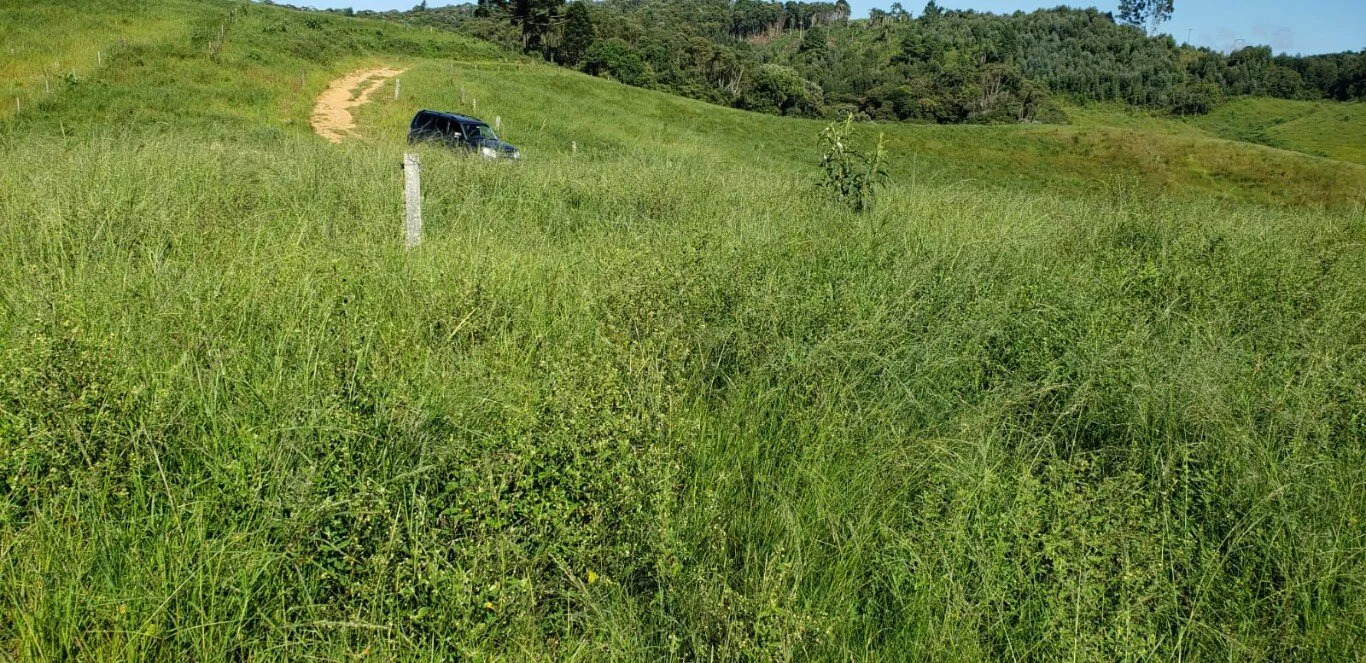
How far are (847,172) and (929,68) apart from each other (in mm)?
126826

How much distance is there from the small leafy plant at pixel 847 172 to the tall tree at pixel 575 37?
219 feet

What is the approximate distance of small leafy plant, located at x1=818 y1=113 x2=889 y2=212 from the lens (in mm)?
8406

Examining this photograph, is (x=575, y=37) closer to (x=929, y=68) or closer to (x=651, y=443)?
(x=929, y=68)

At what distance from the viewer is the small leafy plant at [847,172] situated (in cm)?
841

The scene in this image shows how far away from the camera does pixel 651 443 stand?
294 centimetres

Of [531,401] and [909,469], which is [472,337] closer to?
[531,401]

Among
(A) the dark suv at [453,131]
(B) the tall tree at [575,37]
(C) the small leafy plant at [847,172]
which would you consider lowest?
(A) the dark suv at [453,131]

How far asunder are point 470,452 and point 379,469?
34 cm

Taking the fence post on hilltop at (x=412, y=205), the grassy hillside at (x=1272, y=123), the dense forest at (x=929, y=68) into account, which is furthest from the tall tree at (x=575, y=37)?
the fence post on hilltop at (x=412, y=205)

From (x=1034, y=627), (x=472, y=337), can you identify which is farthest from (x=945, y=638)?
(x=472, y=337)

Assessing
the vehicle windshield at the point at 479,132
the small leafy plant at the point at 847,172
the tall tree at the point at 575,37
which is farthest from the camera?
the tall tree at the point at 575,37

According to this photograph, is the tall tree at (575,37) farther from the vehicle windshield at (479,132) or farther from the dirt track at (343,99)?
the vehicle windshield at (479,132)

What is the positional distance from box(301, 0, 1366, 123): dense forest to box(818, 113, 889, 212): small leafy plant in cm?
4338

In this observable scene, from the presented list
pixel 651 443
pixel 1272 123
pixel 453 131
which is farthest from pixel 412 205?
pixel 1272 123
